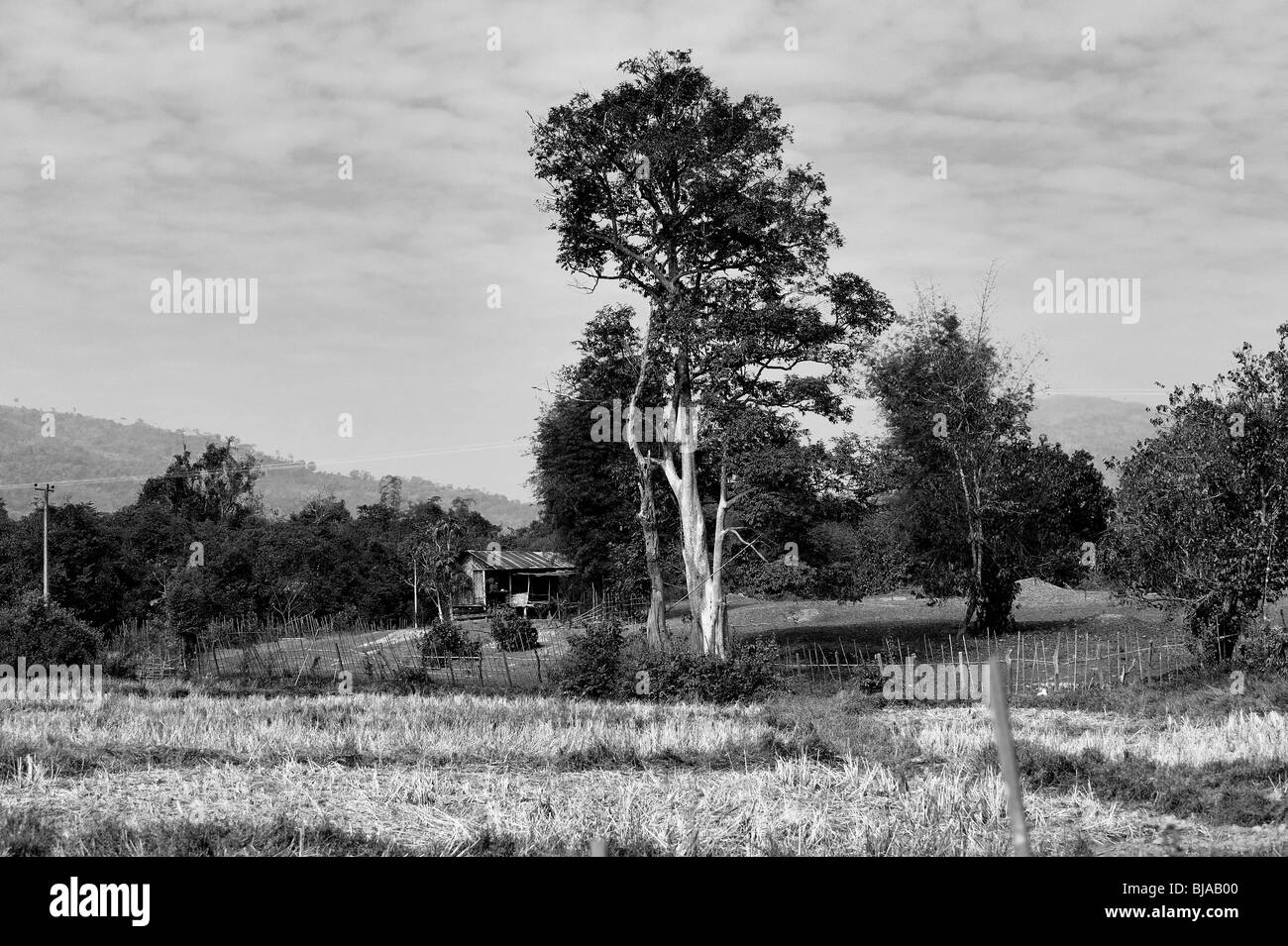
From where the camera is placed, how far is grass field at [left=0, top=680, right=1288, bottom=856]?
1145cm

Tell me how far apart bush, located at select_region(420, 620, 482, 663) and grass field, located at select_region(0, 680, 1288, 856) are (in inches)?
577

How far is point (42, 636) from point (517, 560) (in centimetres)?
4160

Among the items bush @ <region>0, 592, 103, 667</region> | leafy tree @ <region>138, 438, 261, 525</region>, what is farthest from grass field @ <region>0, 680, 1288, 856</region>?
leafy tree @ <region>138, 438, 261, 525</region>

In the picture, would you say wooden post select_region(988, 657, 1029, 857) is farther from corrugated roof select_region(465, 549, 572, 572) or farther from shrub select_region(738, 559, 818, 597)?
corrugated roof select_region(465, 549, 572, 572)

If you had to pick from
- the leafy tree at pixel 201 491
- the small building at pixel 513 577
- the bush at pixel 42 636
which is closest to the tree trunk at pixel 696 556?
the bush at pixel 42 636

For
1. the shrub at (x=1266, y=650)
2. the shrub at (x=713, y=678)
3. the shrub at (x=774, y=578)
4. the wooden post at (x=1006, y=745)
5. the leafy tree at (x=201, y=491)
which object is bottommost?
the shrub at (x=713, y=678)

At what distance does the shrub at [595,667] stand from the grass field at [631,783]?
810 centimetres

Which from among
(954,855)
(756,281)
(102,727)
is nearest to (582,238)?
(756,281)

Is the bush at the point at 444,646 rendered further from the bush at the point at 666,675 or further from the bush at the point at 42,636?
the bush at the point at 42,636

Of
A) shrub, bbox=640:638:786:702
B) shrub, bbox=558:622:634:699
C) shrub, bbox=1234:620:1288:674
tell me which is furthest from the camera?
shrub, bbox=558:622:634:699

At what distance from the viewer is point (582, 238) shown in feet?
134

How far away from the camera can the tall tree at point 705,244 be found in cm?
3859

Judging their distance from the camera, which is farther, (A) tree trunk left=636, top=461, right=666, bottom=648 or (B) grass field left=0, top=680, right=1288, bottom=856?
(A) tree trunk left=636, top=461, right=666, bottom=648

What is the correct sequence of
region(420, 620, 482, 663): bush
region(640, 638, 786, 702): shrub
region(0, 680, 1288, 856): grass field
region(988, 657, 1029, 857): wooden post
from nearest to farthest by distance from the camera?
region(988, 657, 1029, 857): wooden post < region(0, 680, 1288, 856): grass field < region(640, 638, 786, 702): shrub < region(420, 620, 482, 663): bush
